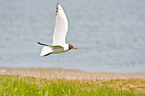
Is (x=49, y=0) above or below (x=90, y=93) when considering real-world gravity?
above

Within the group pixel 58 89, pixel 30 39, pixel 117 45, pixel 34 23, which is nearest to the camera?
pixel 58 89

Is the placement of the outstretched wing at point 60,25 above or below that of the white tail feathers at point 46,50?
above

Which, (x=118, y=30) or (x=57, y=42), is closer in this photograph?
(x=57, y=42)

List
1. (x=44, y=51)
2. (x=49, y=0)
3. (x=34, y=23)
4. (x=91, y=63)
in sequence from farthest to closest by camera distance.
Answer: (x=49, y=0)
(x=34, y=23)
(x=91, y=63)
(x=44, y=51)

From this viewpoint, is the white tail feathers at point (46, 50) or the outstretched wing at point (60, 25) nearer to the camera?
the white tail feathers at point (46, 50)

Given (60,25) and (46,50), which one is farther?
(60,25)

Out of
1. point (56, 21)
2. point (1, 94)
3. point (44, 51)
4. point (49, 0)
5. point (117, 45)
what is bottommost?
point (1, 94)

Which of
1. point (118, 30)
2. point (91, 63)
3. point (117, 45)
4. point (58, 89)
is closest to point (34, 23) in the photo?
point (118, 30)

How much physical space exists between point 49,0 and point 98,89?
1983 inches

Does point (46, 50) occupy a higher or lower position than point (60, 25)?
lower

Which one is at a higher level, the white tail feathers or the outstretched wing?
the outstretched wing

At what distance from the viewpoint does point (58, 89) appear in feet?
21.3

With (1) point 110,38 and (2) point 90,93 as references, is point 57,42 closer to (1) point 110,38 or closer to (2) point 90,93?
(2) point 90,93

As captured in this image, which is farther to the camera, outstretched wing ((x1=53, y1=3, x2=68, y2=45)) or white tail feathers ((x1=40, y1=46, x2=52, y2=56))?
outstretched wing ((x1=53, y1=3, x2=68, y2=45))
